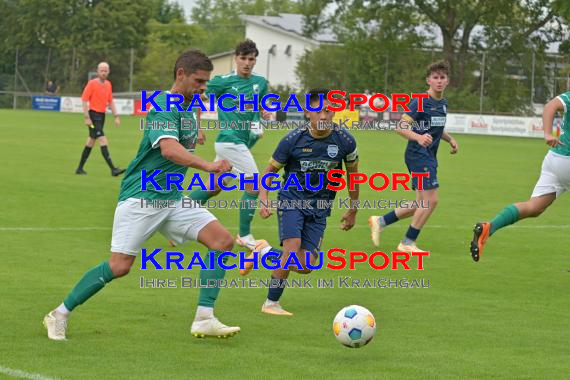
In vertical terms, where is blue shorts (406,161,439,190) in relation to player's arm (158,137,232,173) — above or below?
below

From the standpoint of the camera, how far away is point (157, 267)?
10742 millimetres

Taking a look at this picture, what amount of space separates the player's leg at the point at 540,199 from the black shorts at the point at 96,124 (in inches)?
453

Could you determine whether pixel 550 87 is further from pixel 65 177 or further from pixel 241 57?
pixel 241 57

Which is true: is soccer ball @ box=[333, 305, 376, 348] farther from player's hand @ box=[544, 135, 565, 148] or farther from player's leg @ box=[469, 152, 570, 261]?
player's hand @ box=[544, 135, 565, 148]

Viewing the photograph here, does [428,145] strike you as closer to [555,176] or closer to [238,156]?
[555,176]

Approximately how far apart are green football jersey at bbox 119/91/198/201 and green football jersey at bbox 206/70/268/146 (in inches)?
198

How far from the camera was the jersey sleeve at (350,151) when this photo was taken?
8703mm

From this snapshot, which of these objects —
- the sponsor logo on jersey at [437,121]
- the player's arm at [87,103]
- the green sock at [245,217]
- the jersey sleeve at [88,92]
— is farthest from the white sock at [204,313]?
the jersey sleeve at [88,92]

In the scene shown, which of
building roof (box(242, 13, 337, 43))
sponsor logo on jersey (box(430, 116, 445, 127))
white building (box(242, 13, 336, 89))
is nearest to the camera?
sponsor logo on jersey (box(430, 116, 445, 127))

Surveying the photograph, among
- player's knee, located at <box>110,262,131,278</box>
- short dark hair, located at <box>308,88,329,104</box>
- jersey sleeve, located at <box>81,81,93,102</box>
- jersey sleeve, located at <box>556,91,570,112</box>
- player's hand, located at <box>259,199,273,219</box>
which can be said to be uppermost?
jersey sleeve, located at <box>81,81,93,102</box>

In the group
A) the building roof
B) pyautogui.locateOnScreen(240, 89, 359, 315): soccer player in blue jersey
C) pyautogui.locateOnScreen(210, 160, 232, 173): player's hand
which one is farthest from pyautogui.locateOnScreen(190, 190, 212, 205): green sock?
the building roof

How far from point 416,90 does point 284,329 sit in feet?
146

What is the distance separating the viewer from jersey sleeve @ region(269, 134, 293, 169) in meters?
8.66

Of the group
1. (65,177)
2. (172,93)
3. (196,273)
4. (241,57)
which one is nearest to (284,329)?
(172,93)
